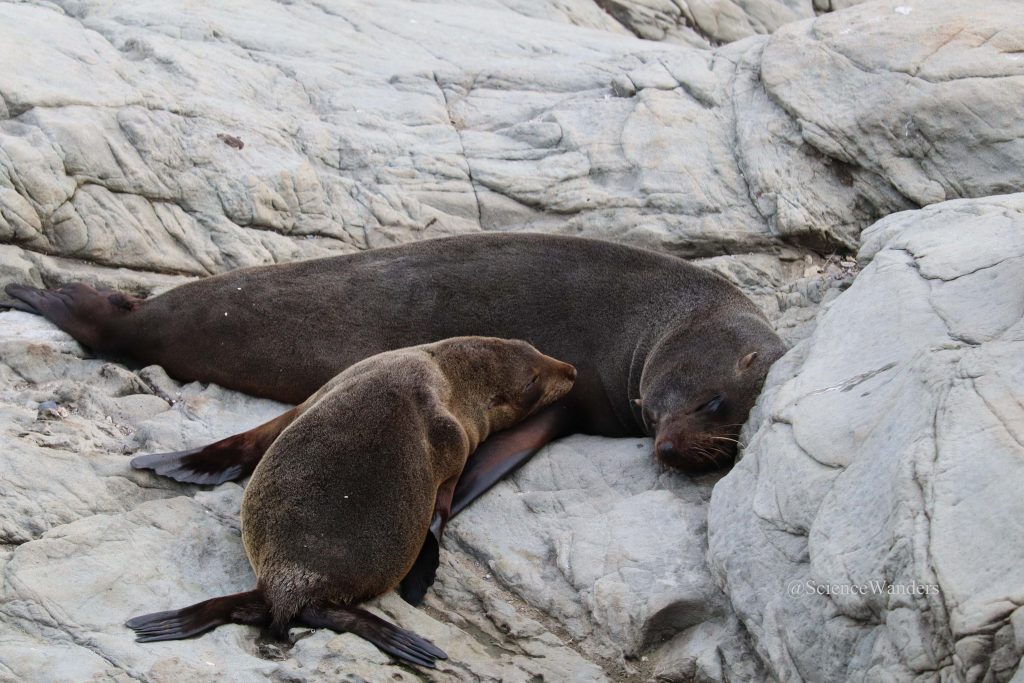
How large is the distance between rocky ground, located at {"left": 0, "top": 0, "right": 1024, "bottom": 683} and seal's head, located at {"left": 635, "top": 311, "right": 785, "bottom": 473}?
0.18 meters

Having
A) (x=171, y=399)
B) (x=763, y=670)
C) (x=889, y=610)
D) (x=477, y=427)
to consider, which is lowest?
(x=171, y=399)

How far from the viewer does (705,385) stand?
620 centimetres

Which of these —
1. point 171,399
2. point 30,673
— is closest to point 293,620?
point 30,673

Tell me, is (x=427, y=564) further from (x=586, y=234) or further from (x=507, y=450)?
(x=586, y=234)

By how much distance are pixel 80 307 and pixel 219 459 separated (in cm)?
209

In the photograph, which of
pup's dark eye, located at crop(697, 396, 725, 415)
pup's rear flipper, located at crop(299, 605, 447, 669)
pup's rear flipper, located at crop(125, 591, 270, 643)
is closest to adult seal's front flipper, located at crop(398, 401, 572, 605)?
pup's rear flipper, located at crop(299, 605, 447, 669)

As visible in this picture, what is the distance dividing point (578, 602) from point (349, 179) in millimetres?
4505

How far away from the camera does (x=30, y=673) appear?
3777 millimetres

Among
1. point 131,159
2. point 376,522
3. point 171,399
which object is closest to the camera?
point 376,522

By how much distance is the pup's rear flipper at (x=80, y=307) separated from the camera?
6953 mm

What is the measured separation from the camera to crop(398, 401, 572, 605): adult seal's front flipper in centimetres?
496

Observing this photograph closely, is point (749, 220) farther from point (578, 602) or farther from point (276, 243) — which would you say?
point (578, 602)

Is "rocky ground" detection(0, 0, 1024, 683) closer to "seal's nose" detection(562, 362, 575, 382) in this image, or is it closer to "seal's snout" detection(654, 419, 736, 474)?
"seal's snout" detection(654, 419, 736, 474)

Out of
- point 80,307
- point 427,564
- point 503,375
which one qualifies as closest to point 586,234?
point 503,375
